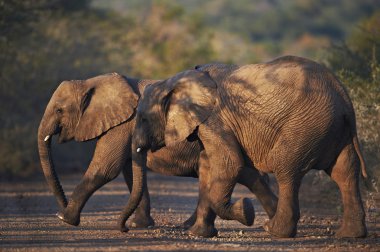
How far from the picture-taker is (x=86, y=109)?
14328 millimetres

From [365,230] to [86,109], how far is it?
4.20 m

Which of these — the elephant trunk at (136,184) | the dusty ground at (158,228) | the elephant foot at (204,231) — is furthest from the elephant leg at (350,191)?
the elephant trunk at (136,184)

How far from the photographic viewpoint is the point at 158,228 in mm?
13727

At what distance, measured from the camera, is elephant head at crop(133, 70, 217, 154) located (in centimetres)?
1255

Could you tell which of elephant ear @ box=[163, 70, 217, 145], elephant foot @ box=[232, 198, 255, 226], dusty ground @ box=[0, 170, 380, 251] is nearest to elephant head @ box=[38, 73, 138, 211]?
dusty ground @ box=[0, 170, 380, 251]

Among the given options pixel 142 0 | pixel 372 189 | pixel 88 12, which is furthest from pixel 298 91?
pixel 142 0

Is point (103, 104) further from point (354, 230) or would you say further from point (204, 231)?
point (354, 230)

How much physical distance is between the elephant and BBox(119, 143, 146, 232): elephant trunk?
1.36 feet

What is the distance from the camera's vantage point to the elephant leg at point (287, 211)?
12.3 m

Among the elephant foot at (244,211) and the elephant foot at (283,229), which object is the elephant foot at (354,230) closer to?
the elephant foot at (283,229)

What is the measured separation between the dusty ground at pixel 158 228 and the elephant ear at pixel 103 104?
128cm

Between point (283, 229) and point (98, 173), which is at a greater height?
point (98, 173)

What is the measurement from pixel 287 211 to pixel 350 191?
31.8 inches

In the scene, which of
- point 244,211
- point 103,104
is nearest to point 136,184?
point 244,211
